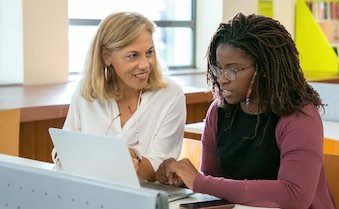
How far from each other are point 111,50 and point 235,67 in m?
0.60

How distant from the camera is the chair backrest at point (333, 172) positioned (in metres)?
1.92

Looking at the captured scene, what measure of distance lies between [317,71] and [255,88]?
3.82 metres

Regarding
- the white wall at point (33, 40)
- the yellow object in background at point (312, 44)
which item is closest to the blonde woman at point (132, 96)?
the white wall at point (33, 40)

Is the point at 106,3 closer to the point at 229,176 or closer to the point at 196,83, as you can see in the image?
the point at 196,83

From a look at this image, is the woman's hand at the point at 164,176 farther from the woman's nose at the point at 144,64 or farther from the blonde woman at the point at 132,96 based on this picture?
the woman's nose at the point at 144,64

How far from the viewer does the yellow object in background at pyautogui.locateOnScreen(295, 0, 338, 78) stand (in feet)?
17.7

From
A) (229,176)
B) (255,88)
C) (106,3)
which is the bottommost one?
(229,176)

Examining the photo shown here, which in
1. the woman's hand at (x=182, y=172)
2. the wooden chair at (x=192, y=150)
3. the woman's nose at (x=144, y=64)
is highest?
the woman's nose at (x=144, y=64)

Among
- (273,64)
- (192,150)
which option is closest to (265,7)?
(192,150)

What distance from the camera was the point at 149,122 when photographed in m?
2.13

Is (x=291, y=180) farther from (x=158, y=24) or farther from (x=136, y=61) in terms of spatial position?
(x=158, y=24)

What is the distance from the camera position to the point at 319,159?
1616 millimetres

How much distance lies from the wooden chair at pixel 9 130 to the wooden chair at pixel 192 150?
2.30ft

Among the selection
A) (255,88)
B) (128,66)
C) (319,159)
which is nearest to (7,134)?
(128,66)
